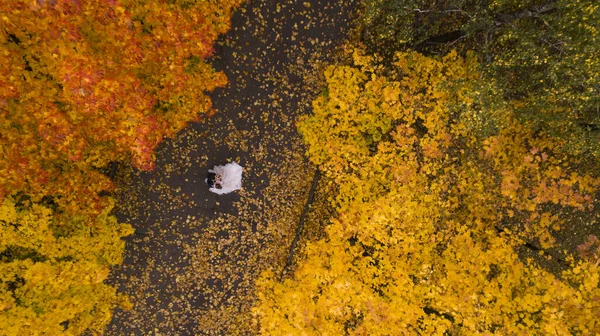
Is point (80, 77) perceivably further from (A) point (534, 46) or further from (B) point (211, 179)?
(A) point (534, 46)

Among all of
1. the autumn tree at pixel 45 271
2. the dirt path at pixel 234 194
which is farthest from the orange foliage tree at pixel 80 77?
the dirt path at pixel 234 194

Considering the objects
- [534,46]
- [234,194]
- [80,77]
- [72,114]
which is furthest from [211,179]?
[534,46]

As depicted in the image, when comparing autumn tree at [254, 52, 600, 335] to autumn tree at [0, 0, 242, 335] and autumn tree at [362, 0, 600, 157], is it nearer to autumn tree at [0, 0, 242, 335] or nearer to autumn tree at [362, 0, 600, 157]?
autumn tree at [362, 0, 600, 157]

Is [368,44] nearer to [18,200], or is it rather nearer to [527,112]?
[527,112]

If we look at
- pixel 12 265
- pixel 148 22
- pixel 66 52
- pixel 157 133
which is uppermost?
pixel 148 22

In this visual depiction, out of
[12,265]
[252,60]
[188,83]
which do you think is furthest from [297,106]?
[12,265]

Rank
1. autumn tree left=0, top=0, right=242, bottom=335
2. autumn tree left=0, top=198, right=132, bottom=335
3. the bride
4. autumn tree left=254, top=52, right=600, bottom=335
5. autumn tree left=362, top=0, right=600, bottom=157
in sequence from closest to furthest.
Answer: autumn tree left=0, top=0, right=242, bottom=335, autumn tree left=362, top=0, right=600, bottom=157, autumn tree left=0, top=198, right=132, bottom=335, autumn tree left=254, top=52, right=600, bottom=335, the bride

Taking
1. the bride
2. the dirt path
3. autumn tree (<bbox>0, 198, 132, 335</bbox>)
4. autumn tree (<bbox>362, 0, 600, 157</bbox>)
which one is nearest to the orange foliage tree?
autumn tree (<bbox>0, 198, 132, 335</bbox>)
